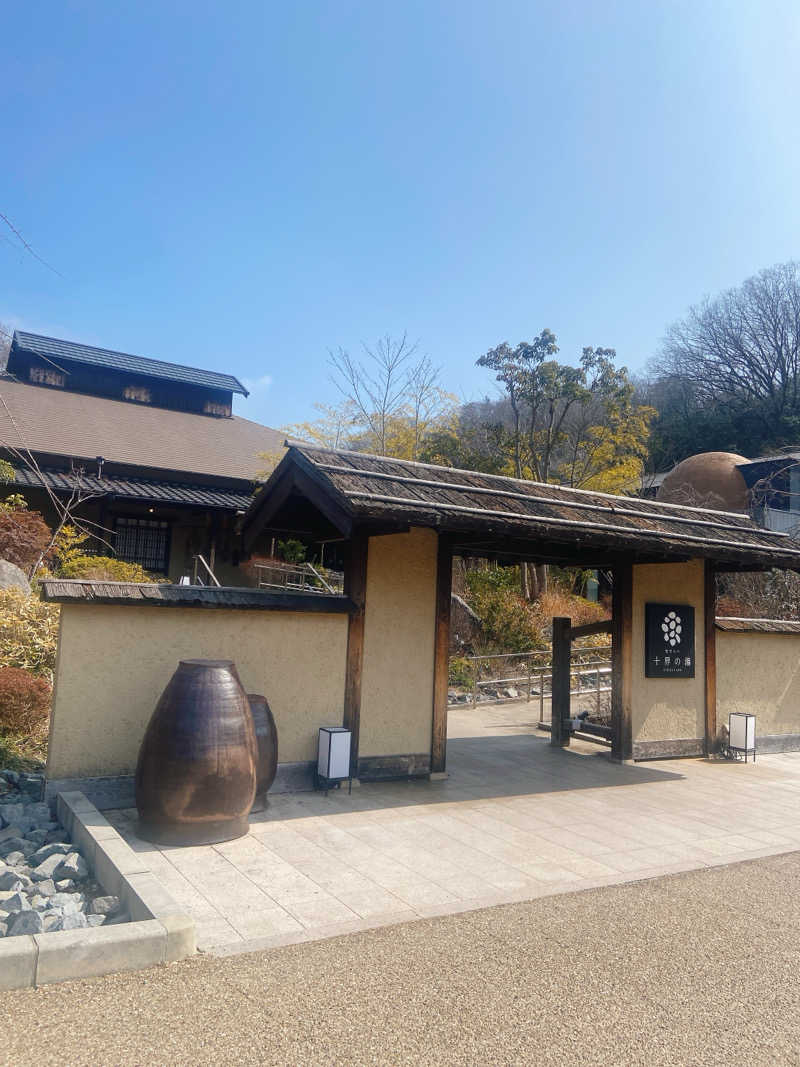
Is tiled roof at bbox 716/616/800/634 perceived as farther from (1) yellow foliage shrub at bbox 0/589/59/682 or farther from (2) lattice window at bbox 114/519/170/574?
(2) lattice window at bbox 114/519/170/574

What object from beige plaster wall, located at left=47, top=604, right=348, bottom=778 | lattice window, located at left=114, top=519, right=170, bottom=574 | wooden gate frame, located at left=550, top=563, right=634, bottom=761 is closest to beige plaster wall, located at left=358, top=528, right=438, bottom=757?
beige plaster wall, located at left=47, top=604, right=348, bottom=778

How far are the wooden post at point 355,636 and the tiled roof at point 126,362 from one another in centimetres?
1912

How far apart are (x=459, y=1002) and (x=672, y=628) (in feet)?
22.6

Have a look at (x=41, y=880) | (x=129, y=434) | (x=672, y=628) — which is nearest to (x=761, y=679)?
(x=672, y=628)

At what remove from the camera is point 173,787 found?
5164 mm

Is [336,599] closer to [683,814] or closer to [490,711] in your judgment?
→ [683,814]

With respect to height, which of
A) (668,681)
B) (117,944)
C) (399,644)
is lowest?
(117,944)

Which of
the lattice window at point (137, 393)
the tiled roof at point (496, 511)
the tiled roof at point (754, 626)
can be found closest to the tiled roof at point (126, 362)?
the lattice window at point (137, 393)

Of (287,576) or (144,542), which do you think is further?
(144,542)

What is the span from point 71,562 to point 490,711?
768 centimetres

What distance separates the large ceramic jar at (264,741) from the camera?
5.98 meters

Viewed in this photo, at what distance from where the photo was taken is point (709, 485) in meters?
23.5

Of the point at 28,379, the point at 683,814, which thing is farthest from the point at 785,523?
the point at 28,379

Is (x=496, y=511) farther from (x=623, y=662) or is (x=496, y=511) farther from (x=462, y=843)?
(x=623, y=662)
